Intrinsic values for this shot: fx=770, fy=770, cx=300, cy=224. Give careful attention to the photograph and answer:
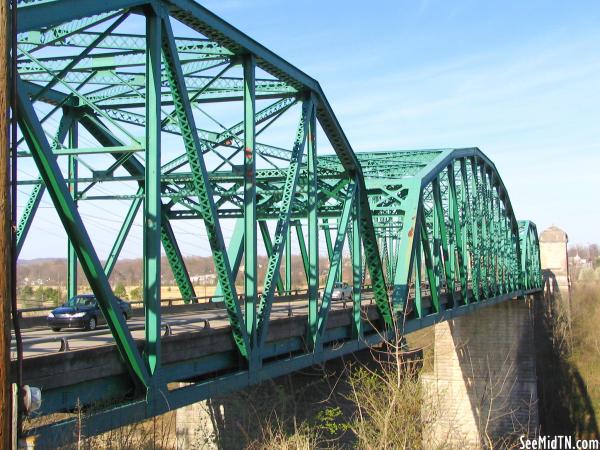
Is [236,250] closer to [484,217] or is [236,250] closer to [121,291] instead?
[484,217]

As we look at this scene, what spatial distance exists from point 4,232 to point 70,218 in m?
3.30

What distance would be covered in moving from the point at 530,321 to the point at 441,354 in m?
14.5

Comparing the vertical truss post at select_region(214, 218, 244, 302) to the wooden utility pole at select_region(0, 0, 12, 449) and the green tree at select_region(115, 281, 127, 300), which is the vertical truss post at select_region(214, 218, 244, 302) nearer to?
the wooden utility pole at select_region(0, 0, 12, 449)

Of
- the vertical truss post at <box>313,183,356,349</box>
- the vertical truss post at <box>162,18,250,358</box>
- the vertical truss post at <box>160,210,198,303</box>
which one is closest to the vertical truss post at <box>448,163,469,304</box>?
the vertical truss post at <box>160,210,198,303</box>

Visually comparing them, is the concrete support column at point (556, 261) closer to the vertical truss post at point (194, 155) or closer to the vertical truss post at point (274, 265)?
the vertical truss post at point (274, 265)

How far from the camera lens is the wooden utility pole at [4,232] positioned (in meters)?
5.64

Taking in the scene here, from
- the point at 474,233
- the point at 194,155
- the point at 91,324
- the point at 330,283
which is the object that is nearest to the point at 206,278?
the point at 474,233

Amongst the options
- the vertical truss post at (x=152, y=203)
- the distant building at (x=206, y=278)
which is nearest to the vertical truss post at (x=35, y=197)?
the vertical truss post at (x=152, y=203)

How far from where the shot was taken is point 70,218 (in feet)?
29.2

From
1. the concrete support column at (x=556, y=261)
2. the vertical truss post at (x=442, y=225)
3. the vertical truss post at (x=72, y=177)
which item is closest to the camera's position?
the vertical truss post at (x=72, y=177)

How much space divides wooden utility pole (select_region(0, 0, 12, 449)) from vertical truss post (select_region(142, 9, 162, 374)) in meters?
4.63

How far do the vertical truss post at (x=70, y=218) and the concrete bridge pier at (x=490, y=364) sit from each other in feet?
142

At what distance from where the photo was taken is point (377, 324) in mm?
23938

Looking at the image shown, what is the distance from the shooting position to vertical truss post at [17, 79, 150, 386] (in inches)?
327
